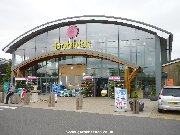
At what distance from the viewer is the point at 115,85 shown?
29.5m

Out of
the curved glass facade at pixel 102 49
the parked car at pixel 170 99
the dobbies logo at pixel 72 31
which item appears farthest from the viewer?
the dobbies logo at pixel 72 31

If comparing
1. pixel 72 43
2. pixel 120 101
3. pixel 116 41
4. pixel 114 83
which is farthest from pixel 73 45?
pixel 120 101

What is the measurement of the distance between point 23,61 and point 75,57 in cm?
644

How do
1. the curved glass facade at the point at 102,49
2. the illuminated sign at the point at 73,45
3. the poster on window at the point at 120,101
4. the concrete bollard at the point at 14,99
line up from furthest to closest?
the illuminated sign at the point at 73,45 < the curved glass facade at the point at 102,49 < the concrete bollard at the point at 14,99 < the poster on window at the point at 120,101

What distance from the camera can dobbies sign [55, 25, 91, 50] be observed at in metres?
31.4

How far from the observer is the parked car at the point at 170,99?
14828 millimetres

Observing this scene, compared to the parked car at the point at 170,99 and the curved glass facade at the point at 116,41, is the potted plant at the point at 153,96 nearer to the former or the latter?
the curved glass facade at the point at 116,41

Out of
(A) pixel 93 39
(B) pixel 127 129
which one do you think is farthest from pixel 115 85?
(B) pixel 127 129

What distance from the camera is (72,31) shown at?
3262cm

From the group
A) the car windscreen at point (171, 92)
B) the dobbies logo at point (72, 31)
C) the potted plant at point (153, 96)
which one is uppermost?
the dobbies logo at point (72, 31)

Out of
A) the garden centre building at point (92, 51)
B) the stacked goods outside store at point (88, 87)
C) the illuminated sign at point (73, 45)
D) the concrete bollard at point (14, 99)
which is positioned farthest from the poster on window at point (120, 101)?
the illuminated sign at point (73, 45)

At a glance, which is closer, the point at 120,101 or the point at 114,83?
the point at 120,101

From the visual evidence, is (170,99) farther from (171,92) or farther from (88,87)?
(88,87)

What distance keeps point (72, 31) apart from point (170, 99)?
19695mm
